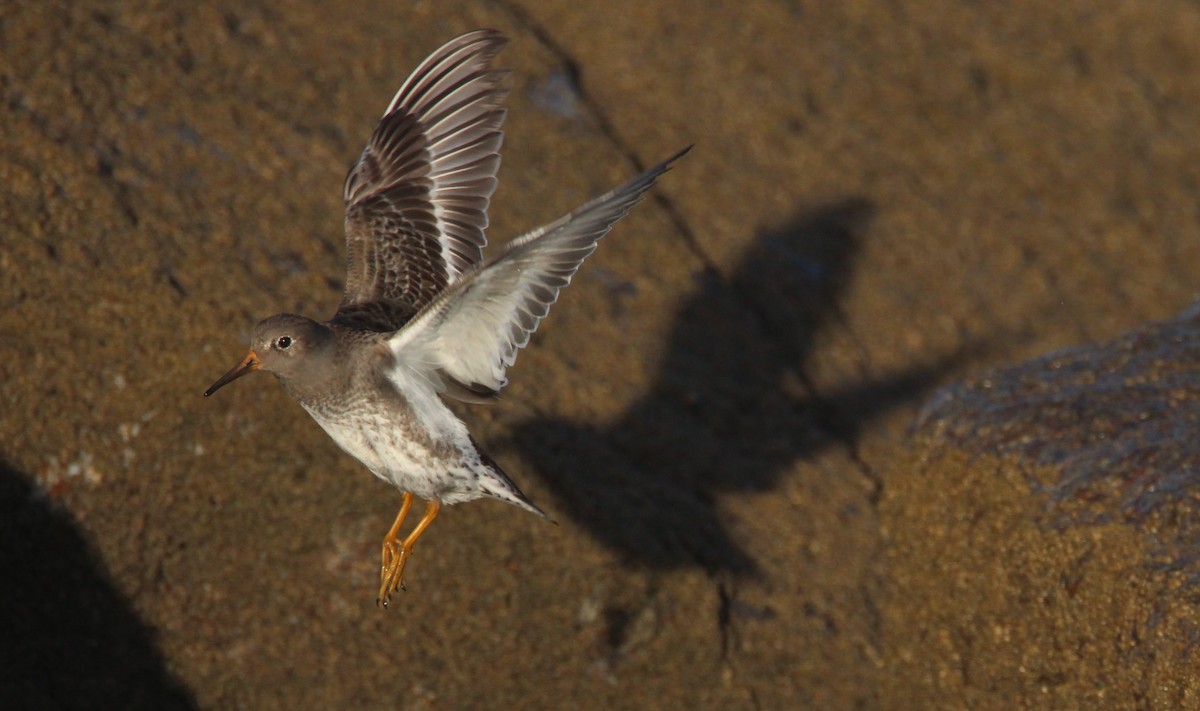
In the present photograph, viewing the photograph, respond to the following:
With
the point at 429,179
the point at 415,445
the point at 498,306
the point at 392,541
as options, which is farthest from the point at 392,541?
the point at 429,179

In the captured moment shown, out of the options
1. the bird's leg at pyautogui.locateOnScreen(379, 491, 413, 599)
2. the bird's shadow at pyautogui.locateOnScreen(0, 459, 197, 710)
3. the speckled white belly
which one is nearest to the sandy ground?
the bird's shadow at pyautogui.locateOnScreen(0, 459, 197, 710)

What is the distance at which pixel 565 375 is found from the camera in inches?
289

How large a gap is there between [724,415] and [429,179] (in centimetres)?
242

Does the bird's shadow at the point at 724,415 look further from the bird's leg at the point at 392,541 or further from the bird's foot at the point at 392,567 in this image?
the bird's foot at the point at 392,567

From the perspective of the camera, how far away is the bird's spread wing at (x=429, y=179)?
6.27m

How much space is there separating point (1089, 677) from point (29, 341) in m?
5.07

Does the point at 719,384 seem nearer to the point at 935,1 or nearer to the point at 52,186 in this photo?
the point at 52,186

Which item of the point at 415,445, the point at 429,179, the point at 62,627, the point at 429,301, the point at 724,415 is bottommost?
the point at 724,415

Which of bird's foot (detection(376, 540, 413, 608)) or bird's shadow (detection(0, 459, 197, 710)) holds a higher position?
bird's shadow (detection(0, 459, 197, 710))

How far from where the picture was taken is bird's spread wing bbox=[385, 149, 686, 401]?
4840mm

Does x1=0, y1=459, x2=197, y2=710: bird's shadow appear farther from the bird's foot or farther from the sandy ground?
the bird's foot

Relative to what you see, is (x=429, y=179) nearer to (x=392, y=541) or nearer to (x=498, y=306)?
(x=498, y=306)

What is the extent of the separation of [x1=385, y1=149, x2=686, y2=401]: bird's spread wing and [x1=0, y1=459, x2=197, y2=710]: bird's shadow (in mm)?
1945

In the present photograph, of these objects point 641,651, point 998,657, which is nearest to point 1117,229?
point 998,657
